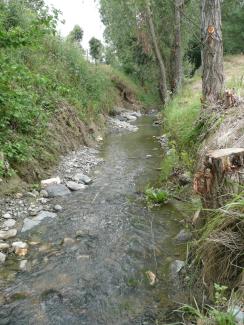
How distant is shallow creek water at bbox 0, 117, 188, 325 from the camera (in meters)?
3.28

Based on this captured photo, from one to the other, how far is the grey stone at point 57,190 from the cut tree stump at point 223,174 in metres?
3.40

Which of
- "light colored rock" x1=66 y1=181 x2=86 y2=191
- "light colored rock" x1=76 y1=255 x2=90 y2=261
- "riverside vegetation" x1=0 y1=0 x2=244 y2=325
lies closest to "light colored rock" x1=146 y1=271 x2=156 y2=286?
"riverside vegetation" x1=0 y1=0 x2=244 y2=325

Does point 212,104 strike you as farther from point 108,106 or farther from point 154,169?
point 108,106

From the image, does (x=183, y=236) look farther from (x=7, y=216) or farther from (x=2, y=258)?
(x=7, y=216)

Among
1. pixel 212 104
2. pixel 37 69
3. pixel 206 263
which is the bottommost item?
pixel 206 263

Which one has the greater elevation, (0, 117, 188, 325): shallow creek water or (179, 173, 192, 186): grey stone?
(179, 173, 192, 186): grey stone

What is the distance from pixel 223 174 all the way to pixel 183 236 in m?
1.47

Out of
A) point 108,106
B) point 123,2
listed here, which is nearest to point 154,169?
point 108,106

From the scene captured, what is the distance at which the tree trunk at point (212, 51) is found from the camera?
7.13m

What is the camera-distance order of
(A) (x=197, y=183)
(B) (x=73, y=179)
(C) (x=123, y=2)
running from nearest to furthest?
(A) (x=197, y=183), (B) (x=73, y=179), (C) (x=123, y=2)

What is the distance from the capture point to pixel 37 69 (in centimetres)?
1032

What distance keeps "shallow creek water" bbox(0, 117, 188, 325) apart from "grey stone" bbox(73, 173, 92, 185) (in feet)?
1.55

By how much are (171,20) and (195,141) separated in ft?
44.9

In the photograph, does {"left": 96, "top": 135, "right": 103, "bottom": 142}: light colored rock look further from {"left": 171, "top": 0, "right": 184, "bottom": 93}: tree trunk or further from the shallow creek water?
{"left": 171, "top": 0, "right": 184, "bottom": 93}: tree trunk
